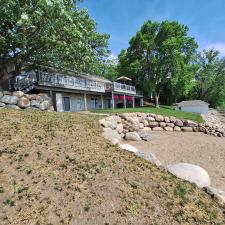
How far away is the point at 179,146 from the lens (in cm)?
1026

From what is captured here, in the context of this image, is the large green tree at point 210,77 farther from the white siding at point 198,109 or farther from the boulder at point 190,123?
the boulder at point 190,123

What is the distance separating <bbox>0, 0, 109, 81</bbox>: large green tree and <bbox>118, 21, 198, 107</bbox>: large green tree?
1465 centimetres

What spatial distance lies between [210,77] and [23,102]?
42696 mm

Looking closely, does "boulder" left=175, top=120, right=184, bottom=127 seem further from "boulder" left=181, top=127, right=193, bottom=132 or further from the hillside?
the hillside

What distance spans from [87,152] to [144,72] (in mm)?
24882

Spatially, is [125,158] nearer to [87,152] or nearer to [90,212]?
[87,152]

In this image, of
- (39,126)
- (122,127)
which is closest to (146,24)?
(122,127)

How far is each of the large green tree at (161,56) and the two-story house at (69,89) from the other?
321 cm

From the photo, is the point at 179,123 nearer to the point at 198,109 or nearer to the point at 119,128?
the point at 119,128

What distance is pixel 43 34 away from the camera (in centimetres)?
950

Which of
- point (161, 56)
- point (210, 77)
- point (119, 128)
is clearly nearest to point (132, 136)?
point (119, 128)

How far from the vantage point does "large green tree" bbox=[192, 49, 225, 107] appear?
41281 millimetres

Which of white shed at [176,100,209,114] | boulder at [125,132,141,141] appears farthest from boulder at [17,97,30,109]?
white shed at [176,100,209,114]

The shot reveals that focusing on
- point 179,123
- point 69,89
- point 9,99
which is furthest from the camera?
point 69,89
